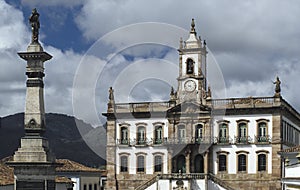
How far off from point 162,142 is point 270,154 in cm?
986

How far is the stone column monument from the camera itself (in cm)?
2733

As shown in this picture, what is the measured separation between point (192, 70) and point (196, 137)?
623cm

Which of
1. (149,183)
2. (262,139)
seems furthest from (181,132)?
(262,139)

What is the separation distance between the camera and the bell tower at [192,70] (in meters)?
60.2

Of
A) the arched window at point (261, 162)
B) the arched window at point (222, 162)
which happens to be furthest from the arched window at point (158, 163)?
the arched window at point (261, 162)

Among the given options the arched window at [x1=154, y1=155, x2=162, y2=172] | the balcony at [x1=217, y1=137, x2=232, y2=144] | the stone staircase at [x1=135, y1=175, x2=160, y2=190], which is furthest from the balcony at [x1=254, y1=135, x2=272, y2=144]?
the stone staircase at [x1=135, y1=175, x2=160, y2=190]

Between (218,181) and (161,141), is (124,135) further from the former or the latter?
(218,181)

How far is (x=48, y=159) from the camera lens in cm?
2755

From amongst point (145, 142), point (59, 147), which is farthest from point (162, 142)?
point (59, 147)

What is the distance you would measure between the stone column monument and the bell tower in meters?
32.9

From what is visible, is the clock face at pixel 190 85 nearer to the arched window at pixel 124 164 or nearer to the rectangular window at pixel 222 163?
the rectangular window at pixel 222 163

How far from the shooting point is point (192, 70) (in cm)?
6084

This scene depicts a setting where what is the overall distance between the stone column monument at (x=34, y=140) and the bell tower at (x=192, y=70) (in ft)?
108

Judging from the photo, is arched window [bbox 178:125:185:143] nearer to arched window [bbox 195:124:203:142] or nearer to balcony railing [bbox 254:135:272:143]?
arched window [bbox 195:124:203:142]
